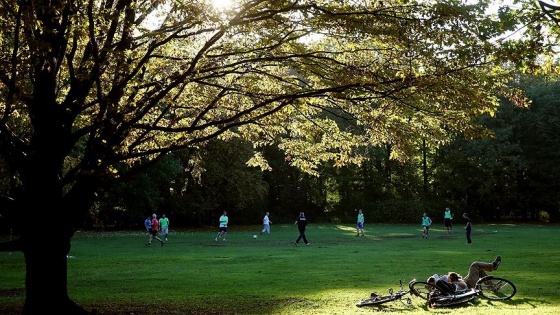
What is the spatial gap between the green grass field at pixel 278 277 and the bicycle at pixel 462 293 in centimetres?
18

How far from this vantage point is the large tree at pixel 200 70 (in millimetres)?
9000

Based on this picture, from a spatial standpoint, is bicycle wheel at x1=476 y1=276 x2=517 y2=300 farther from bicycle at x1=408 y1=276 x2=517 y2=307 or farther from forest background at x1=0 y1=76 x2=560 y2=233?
forest background at x1=0 y1=76 x2=560 y2=233

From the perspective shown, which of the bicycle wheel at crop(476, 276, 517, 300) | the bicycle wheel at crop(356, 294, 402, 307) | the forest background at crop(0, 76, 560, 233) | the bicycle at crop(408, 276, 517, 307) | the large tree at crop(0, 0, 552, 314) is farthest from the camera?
Answer: the forest background at crop(0, 76, 560, 233)

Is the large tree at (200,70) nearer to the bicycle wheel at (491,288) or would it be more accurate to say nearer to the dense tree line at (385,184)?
the bicycle wheel at (491,288)

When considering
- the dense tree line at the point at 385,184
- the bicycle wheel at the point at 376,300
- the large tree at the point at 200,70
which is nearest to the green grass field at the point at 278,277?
the bicycle wheel at the point at 376,300

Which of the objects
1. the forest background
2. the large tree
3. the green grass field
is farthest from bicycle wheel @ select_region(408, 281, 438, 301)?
the forest background

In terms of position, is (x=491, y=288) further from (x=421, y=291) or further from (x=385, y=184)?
(x=385, y=184)

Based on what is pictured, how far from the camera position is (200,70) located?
10.2 metres

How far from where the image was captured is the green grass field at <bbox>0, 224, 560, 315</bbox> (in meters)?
11.8

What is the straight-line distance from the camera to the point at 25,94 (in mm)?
10039

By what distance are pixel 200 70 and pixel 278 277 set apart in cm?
819

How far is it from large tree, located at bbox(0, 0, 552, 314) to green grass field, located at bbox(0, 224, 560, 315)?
9.14 feet

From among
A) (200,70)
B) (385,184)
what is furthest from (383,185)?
(200,70)

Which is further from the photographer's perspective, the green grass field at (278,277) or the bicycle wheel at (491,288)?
the bicycle wheel at (491,288)
